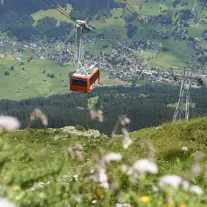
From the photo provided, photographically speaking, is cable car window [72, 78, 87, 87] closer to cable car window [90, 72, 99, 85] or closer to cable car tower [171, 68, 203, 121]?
cable car window [90, 72, 99, 85]

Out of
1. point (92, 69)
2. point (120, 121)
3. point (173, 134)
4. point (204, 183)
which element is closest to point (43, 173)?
point (120, 121)

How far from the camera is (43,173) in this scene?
5.36 m

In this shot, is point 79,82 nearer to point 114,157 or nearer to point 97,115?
point 97,115

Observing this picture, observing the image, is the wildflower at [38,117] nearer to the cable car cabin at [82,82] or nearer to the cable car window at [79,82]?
the cable car cabin at [82,82]

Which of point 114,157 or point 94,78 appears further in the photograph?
point 94,78

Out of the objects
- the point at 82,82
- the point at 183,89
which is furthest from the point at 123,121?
the point at 183,89

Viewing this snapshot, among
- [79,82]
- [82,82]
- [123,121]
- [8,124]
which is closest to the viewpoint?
[8,124]

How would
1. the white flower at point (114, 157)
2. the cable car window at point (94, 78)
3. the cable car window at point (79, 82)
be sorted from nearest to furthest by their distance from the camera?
the white flower at point (114, 157) → the cable car window at point (79, 82) → the cable car window at point (94, 78)

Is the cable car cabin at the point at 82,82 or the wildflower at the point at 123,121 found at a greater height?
the wildflower at the point at 123,121

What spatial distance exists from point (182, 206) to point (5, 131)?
2485 millimetres

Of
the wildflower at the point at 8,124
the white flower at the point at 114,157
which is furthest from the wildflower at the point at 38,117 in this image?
the white flower at the point at 114,157

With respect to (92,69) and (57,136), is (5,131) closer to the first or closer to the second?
(92,69)

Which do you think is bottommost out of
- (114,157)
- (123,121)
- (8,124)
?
(123,121)

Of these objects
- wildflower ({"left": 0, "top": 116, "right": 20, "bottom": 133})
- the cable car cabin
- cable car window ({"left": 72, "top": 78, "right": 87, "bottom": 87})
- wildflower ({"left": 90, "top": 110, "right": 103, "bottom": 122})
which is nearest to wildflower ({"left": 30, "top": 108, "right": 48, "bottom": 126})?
wildflower ({"left": 0, "top": 116, "right": 20, "bottom": 133})
